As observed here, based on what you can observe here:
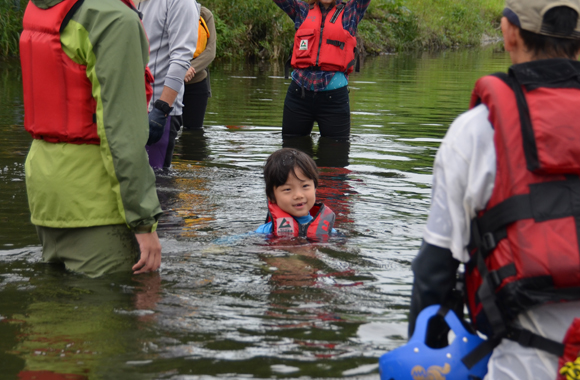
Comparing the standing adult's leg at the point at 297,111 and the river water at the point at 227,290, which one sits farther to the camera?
the standing adult's leg at the point at 297,111

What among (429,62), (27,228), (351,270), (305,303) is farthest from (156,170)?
(429,62)

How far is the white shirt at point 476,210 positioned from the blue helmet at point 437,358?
73 millimetres

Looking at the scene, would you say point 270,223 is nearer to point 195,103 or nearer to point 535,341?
point 535,341

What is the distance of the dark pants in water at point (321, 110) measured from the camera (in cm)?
884

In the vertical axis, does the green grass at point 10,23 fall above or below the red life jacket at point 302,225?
above

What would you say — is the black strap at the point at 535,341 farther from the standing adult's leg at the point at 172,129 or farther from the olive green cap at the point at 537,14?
the standing adult's leg at the point at 172,129

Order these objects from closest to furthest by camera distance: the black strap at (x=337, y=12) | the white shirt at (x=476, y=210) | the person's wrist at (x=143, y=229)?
1. the white shirt at (x=476, y=210)
2. the person's wrist at (x=143, y=229)
3. the black strap at (x=337, y=12)

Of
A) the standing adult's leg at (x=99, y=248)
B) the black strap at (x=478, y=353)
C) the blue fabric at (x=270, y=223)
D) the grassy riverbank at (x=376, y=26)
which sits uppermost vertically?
the grassy riverbank at (x=376, y=26)

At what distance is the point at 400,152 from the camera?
34.1 feet

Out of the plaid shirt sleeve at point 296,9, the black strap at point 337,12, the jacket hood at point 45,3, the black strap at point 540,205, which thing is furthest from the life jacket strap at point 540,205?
the black strap at point 337,12

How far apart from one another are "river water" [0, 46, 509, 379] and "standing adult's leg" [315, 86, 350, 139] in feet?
1.49

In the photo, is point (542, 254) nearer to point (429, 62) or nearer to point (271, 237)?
point (271, 237)

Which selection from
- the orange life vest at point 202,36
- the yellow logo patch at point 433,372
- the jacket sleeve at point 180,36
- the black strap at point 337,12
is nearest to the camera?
the yellow logo patch at point 433,372

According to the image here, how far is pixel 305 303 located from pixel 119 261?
3.68 feet
